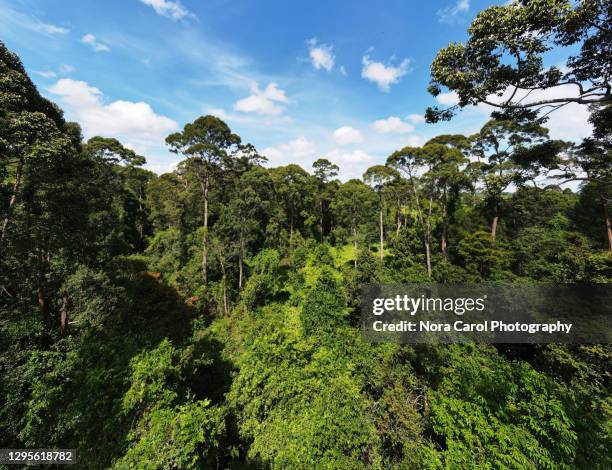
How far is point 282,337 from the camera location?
34.3ft

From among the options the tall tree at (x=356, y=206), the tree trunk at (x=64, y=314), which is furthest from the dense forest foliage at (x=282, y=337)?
the tall tree at (x=356, y=206)

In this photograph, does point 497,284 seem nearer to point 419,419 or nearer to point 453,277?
point 453,277

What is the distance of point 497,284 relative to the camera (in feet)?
40.1

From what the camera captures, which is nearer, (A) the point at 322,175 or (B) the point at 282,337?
(B) the point at 282,337

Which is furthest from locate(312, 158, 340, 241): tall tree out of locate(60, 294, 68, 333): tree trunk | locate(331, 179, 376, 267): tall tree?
locate(60, 294, 68, 333): tree trunk

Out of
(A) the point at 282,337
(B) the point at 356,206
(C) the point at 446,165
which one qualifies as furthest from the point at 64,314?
(C) the point at 446,165

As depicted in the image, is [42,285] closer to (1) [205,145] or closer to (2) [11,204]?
(2) [11,204]

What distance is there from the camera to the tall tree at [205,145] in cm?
1614

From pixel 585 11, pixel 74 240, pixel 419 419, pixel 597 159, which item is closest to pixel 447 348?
pixel 419 419

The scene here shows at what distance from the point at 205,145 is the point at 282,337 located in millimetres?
12840

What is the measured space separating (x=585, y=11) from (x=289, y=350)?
11.3 meters

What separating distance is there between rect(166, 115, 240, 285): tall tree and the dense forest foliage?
0.10 meters

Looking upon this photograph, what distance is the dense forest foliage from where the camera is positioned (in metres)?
5.54

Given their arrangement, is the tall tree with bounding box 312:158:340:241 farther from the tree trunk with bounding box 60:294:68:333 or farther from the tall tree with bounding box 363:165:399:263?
the tree trunk with bounding box 60:294:68:333
